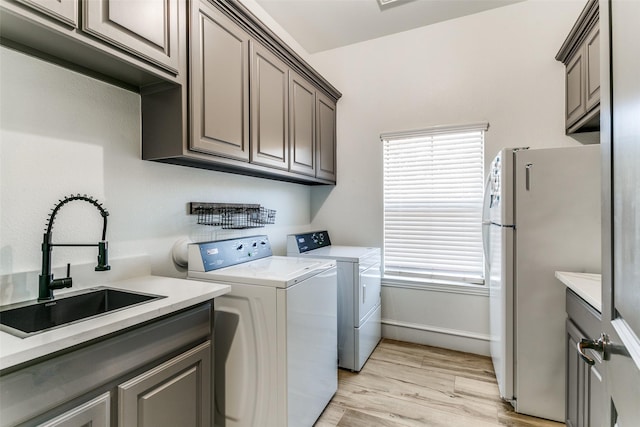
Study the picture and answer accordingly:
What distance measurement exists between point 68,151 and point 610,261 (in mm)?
1851

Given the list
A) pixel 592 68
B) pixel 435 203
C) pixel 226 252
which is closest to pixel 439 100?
pixel 435 203

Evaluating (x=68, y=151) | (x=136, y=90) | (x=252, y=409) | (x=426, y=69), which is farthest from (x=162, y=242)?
(x=426, y=69)

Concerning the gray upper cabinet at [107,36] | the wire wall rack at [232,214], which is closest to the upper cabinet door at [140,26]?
the gray upper cabinet at [107,36]

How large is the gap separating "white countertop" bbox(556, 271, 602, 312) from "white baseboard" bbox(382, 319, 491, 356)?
47.4 inches

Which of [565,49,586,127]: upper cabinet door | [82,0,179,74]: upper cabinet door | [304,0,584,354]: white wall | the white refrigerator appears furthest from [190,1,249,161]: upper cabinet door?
[565,49,586,127]: upper cabinet door

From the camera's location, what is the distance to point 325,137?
291 cm

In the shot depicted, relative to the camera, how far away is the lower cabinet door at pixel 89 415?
83 centimetres

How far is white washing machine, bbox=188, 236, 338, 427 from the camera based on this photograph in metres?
1.51

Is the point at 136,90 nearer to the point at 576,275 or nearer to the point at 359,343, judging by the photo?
the point at 359,343

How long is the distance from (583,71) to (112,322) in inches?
113

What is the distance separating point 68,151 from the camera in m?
1.30

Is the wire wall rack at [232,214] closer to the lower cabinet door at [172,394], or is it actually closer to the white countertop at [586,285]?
the lower cabinet door at [172,394]

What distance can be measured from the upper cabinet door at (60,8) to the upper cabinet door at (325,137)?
6.21 feet

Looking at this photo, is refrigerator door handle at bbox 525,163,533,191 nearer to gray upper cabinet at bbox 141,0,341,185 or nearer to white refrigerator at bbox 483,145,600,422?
white refrigerator at bbox 483,145,600,422
